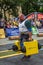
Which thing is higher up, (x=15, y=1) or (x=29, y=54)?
(x=15, y=1)

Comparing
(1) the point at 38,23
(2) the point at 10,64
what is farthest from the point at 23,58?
(1) the point at 38,23

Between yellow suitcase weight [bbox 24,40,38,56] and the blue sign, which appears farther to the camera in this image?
the blue sign

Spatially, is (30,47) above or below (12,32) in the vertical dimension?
above

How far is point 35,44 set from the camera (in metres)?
9.52

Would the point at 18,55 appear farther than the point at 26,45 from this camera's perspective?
Yes

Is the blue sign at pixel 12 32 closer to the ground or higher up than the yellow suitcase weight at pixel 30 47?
closer to the ground

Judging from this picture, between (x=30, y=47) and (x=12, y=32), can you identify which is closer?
(x=30, y=47)

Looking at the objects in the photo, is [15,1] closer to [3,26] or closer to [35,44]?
[3,26]

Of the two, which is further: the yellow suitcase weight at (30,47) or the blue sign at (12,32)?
the blue sign at (12,32)

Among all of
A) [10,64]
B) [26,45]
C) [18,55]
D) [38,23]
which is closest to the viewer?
[10,64]

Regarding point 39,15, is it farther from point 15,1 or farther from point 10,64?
point 10,64

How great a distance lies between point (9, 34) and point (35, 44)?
8.55 meters

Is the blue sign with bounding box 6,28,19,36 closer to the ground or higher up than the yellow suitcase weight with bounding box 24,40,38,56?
closer to the ground

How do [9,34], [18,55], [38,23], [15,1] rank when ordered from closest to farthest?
[18,55]
[9,34]
[38,23]
[15,1]
